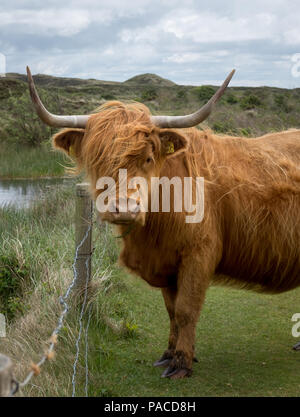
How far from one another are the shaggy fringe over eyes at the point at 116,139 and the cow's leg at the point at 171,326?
128cm

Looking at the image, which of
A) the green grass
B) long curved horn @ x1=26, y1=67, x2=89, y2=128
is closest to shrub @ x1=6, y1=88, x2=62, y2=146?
the green grass

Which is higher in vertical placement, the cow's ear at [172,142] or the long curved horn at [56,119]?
the long curved horn at [56,119]

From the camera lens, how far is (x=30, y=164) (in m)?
14.6

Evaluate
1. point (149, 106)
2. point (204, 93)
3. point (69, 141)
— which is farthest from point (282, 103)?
point (69, 141)

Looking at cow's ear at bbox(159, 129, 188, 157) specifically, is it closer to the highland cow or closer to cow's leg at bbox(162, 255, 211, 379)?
the highland cow

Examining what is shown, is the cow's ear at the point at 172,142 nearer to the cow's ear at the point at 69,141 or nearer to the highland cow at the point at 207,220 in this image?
the highland cow at the point at 207,220

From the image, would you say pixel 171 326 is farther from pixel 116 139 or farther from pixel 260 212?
pixel 116 139

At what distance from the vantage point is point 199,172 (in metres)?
3.77

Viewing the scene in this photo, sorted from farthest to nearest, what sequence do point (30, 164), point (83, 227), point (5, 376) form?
point (30, 164) → point (83, 227) → point (5, 376)

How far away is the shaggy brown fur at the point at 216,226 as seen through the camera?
3639mm

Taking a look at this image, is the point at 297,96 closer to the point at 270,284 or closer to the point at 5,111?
the point at 5,111

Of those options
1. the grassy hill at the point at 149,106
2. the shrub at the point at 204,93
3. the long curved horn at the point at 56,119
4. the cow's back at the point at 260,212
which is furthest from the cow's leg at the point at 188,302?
the shrub at the point at 204,93

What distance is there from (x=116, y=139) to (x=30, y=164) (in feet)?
39.2

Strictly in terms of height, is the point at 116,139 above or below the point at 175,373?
above
